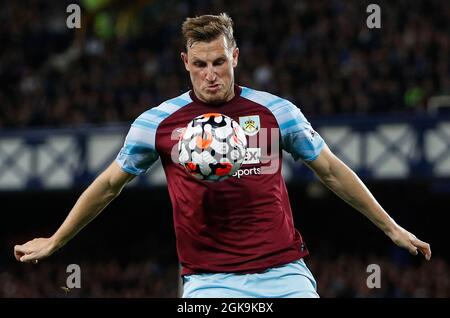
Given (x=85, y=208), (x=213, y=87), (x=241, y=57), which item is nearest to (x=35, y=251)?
(x=85, y=208)

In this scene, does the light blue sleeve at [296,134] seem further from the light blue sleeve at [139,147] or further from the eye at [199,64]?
the light blue sleeve at [139,147]

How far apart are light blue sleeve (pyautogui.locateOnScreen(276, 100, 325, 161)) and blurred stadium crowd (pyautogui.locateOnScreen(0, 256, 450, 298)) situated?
10.8 m

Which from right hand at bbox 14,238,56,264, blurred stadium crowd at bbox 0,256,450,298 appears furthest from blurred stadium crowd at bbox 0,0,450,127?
right hand at bbox 14,238,56,264

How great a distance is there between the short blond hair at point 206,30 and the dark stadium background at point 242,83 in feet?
36.8

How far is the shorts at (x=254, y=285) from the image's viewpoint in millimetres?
5570

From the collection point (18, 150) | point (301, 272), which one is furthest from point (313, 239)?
point (301, 272)

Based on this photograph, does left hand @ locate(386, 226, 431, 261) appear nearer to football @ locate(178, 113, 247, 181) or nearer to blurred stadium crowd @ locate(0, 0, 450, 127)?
football @ locate(178, 113, 247, 181)

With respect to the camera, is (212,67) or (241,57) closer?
(212,67)

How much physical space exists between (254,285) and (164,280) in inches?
573

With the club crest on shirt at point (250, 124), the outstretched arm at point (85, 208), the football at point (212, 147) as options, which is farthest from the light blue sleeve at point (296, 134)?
the outstretched arm at point (85, 208)

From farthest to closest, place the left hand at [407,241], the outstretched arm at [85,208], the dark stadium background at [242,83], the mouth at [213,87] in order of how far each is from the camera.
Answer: the dark stadium background at [242,83] → the outstretched arm at [85,208] → the left hand at [407,241] → the mouth at [213,87]

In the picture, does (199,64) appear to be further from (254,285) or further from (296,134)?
(254,285)

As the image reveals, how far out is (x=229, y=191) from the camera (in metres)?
5.65

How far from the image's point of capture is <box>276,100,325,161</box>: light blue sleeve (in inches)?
226
